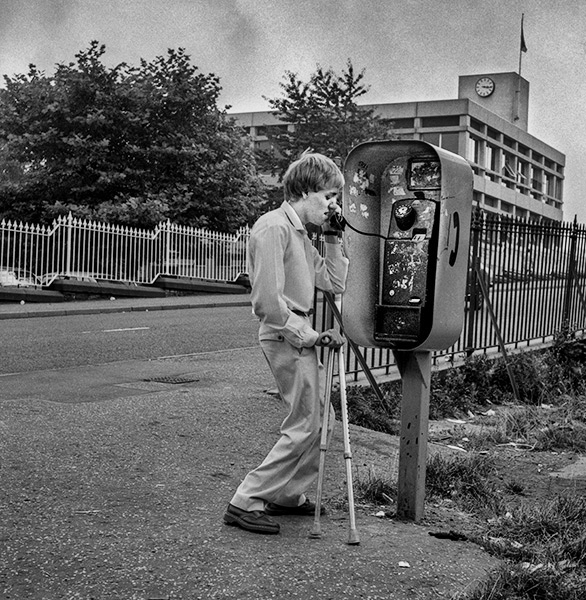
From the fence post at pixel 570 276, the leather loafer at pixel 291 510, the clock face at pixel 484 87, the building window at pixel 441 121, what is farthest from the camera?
the clock face at pixel 484 87

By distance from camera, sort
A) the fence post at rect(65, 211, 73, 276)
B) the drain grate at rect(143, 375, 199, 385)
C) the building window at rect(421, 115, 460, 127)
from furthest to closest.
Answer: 1. the building window at rect(421, 115, 460, 127)
2. the fence post at rect(65, 211, 73, 276)
3. the drain grate at rect(143, 375, 199, 385)

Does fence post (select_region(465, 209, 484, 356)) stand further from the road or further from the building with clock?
the building with clock

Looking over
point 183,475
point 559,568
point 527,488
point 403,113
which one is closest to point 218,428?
point 183,475

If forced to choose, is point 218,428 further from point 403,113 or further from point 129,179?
point 403,113

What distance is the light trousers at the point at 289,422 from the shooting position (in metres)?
4.55

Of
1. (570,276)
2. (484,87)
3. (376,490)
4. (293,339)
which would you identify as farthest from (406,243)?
(484,87)

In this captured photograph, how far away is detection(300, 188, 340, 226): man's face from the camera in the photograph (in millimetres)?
4602

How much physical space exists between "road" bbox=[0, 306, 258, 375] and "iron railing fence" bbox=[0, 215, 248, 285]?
368 centimetres

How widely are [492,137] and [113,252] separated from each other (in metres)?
56.4

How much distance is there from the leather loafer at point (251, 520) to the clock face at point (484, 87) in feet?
284

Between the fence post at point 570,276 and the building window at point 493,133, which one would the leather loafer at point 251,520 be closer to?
the fence post at point 570,276

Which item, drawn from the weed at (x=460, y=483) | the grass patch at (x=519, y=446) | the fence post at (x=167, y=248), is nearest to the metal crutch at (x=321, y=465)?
the grass patch at (x=519, y=446)

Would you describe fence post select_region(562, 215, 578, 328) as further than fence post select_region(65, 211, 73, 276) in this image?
No

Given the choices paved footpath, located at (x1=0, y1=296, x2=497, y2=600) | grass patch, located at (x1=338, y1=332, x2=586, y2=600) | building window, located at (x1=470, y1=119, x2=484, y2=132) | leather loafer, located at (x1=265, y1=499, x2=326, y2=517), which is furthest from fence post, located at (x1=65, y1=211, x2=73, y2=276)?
building window, located at (x1=470, y1=119, x2=484, y2=132)
